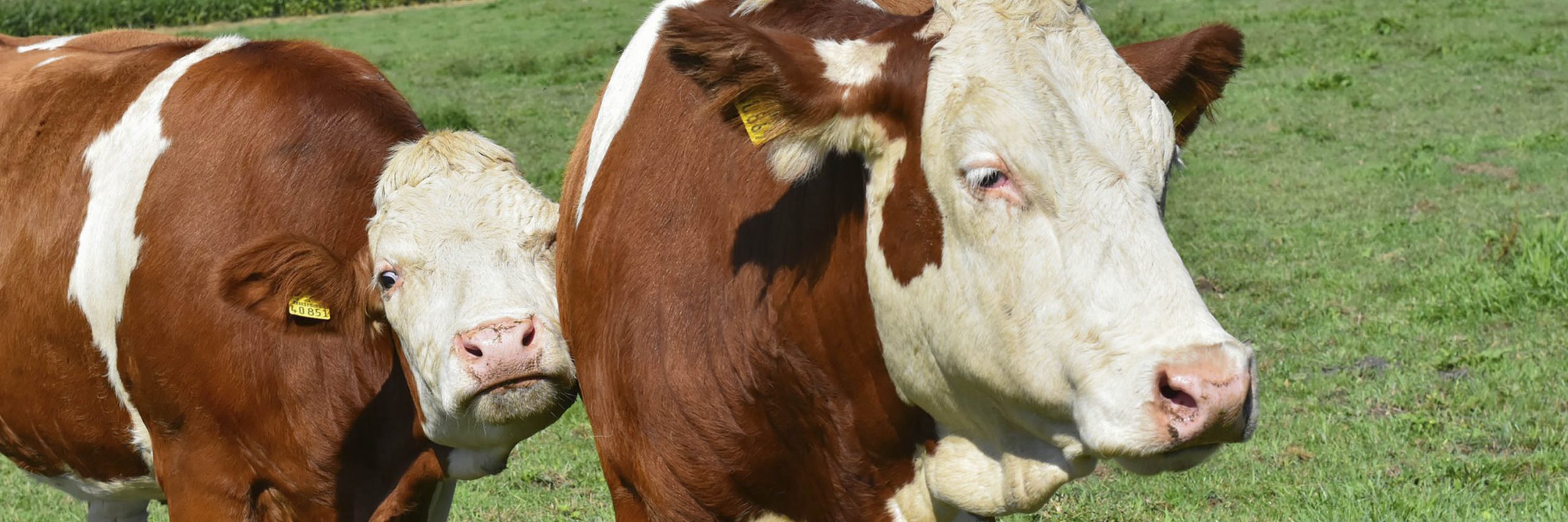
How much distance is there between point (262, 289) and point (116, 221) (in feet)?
2.92

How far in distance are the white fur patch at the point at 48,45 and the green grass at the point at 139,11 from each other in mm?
25242

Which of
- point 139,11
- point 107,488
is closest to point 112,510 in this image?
point 107,488

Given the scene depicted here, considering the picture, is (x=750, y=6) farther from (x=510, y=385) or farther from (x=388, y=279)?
(x=388, y=279)

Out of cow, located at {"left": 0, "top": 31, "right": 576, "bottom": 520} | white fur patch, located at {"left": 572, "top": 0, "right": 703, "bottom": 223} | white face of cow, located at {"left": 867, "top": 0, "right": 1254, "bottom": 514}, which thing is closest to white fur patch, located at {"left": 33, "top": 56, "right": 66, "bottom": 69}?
cow, located at {"left": 0, "top": 31, "right": 576, "bottom": 520}

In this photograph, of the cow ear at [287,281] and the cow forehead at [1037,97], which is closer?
the cow forehead at [1037,97]

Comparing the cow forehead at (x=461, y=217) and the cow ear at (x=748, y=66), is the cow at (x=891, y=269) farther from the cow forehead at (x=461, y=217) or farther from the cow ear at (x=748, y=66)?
the cow forehead at (x=461, y=217)

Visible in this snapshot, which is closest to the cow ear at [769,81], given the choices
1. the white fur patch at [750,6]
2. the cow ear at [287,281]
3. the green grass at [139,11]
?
the white fur patch at [750,6]

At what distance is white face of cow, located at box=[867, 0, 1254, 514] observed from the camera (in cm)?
233

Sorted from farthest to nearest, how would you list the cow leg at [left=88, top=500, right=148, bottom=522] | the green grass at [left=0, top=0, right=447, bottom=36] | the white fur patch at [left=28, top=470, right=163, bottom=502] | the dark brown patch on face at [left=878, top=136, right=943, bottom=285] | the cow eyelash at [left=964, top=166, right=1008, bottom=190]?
the green grass at [left=0, top=0, right=447, bottom=36] → the cow leg at [left=88, top=500, right=148, bottom=522] → the white fur patch at [left=28, top=470, right=163, bottom=502] → the dark brown patch on face at [left=878, top=136, right=943, bottom=285] → the cow eyelash at [left=964, top=166, right=1008, bottom=190]

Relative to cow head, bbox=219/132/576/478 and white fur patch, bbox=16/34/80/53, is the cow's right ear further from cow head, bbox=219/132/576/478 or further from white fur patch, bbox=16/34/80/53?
white fur patch, bbox=16/34/80/53

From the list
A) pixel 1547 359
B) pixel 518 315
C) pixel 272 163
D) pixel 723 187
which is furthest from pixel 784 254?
pixel 1547 359

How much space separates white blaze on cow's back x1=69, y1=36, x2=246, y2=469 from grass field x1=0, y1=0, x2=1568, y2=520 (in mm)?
1627

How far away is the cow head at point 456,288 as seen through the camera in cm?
336

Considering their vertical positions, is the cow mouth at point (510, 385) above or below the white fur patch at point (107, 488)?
above
